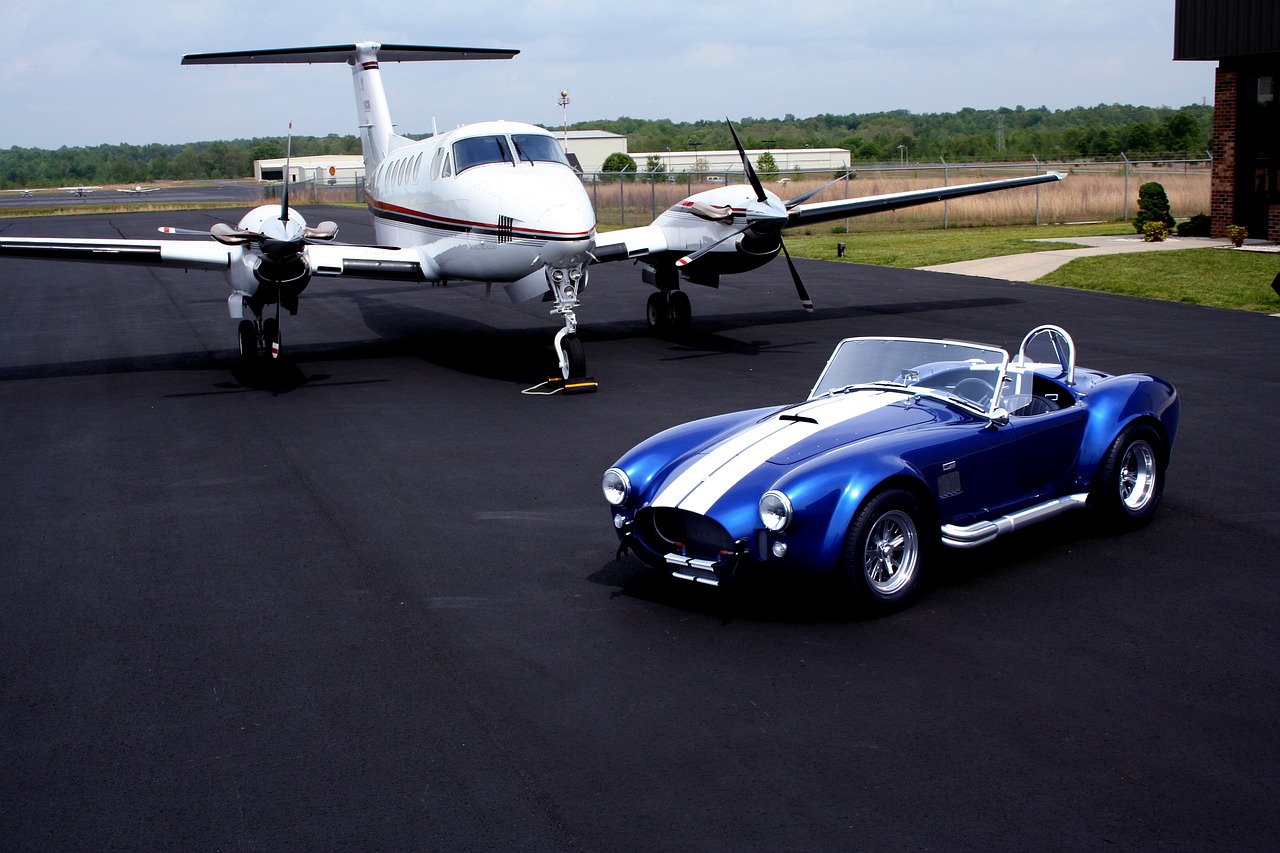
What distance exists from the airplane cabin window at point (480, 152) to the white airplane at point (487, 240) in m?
0.02

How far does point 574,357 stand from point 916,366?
22.1 ft

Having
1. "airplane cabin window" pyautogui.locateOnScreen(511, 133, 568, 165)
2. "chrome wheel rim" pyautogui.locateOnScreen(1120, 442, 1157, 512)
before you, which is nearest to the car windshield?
"chrome wheel rim" pyautogui.locateOnScreen(1120, 442, 1157, 512)

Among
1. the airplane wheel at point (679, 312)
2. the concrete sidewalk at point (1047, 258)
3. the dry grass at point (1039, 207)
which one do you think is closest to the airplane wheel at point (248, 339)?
the airplane wheel at point (679, 312)

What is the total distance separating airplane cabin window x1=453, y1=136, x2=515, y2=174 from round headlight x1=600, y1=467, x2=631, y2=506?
946 centimetres

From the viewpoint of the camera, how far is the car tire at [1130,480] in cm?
790

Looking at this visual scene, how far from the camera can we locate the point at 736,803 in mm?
4738

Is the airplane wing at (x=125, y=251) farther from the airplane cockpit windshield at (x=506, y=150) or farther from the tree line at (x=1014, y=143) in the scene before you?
the tree line at (x=1014, y=143)

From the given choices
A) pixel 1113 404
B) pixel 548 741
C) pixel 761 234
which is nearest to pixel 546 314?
pixel 761 234

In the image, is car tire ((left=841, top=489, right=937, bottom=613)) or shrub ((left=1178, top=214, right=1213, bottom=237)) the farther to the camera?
shrub ((left=1178, top=214, right=1213, bottom=237))

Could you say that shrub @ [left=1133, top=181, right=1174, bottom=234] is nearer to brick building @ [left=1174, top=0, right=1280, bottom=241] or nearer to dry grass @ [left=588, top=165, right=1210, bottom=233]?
brick building @ [left=1174, top=0, right=1280, bottom=241]

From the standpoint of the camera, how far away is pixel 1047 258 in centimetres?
2702

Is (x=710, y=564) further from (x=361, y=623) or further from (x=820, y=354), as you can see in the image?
(x=820, y=354)

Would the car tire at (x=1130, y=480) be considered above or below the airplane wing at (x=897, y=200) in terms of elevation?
below

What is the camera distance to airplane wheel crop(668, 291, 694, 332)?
18688mm
